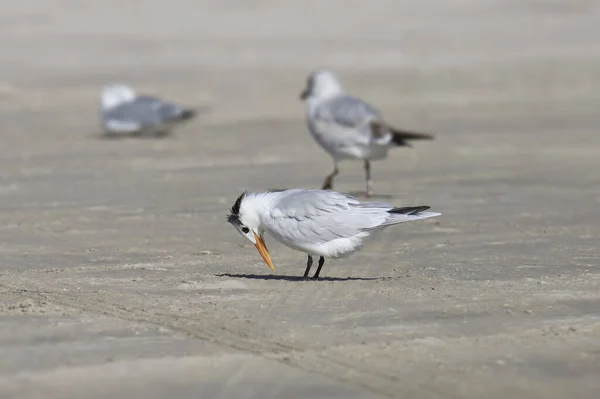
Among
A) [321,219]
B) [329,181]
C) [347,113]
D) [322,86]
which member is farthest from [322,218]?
[322,86]

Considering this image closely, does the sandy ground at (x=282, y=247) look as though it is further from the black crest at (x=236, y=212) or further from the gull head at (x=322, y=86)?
the gull head at (x=322, y=86)

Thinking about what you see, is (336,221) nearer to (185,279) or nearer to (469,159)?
(185,279)

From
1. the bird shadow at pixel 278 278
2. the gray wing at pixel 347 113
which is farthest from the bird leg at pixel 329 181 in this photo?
the bird shadow at pixel 278 278

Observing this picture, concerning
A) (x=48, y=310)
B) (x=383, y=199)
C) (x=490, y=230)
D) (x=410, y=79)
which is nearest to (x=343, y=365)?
(x=48, y=310)

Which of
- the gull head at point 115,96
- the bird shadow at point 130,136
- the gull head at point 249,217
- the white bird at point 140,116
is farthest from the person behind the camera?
the gull head at point 115,96

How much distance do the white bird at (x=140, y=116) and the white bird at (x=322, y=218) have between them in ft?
27.4

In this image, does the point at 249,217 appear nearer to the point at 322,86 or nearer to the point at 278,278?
the point at 278,278

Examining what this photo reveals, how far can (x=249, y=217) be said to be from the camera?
733 centimetres

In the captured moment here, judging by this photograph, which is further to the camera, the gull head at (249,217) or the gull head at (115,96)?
the gull head at (115,96)

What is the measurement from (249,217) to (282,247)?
1.30 m

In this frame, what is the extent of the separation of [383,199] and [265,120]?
567cm

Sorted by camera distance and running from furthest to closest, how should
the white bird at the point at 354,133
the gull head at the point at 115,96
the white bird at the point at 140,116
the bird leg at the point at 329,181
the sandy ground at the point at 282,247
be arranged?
the gull head at the point at 115,96, the white bird at the point at 140,116, the white bird at the point at 354,133, the bird leg at the point at 329,181, the sandy ground at the point at 282,247

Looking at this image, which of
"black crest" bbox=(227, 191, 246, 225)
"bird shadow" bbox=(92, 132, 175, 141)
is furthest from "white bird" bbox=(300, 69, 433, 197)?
"bird shadow" bbox=(92, 132, 175, 141)

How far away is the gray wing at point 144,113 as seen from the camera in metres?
15.5
